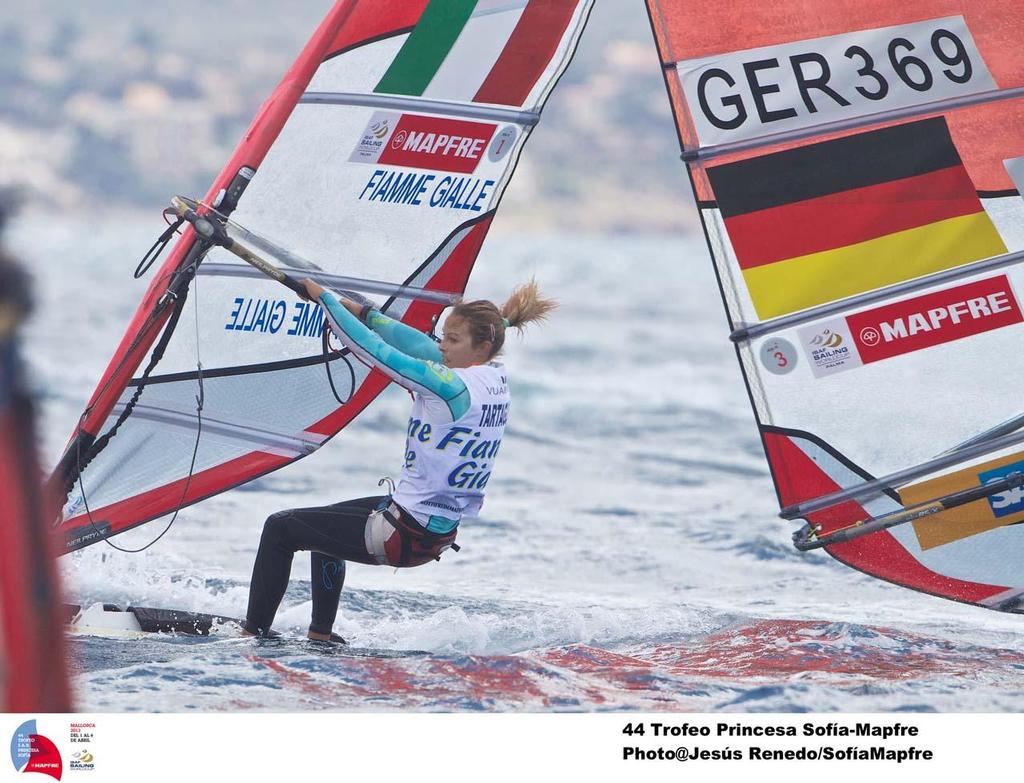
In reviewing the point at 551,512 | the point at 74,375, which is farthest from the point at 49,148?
the point at 551,512

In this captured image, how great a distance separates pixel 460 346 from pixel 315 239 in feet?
3.13

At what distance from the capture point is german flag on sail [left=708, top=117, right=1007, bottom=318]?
4043 mm

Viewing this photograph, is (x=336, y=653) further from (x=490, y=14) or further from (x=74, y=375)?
(x=74, y=375)

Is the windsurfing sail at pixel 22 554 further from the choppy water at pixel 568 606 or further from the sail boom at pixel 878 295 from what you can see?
the sail boom at pixel 878 295

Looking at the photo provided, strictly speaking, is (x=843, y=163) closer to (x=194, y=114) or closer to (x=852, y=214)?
(x=852, y=214)

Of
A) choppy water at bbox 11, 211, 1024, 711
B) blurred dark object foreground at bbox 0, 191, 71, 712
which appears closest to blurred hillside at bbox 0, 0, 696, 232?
choppy water at bbox 11, 211, 1024, 711

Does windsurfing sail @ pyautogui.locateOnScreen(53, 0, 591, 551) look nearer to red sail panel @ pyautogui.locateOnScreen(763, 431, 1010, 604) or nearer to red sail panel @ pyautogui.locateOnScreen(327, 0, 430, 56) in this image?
red sail panel @ pyautogui.locateOnScreen(327, 0, 430, 56)

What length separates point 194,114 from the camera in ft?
255
